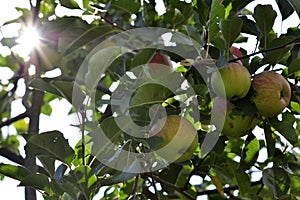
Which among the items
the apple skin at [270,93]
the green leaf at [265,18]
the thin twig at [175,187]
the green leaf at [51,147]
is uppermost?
the green leaf at [265,18]

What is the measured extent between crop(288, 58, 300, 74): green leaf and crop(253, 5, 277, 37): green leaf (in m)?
0.11

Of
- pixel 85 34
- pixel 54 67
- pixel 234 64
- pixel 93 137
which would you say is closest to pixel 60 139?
pixel 93 137

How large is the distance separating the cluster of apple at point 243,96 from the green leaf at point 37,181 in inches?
15.6

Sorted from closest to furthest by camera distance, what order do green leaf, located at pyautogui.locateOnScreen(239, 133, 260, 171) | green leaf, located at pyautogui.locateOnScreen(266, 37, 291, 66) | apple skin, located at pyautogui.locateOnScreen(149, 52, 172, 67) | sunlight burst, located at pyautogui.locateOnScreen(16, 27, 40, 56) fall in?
green leaf, located at pyautogui.locateOnScreen(266, 37, 291, 66) → green leaf, located at pyautogui.locateOnScreen(239, 133, 260, 171) → apple skin, located at pyautogui.locateOnScreen(149, 52, 172, 67) → sunlight burst, located at pyautogui.locateOnScreen(16, 27, 40, 56)

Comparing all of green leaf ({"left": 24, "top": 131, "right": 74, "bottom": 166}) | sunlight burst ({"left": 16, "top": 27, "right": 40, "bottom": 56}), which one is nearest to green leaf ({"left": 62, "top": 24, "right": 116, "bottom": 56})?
sunlight burst ({"left": 16, "top": 27, "right": 40, "bottom": 56})

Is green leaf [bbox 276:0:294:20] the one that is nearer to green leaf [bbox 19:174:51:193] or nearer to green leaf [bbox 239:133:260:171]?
green leaf [bbox 239:133:260:171]

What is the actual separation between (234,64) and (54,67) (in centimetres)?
101

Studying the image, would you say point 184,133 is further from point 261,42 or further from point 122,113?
point 261,42

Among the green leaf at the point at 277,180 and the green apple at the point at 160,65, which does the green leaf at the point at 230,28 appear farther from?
the green leaf at the point at 277,180

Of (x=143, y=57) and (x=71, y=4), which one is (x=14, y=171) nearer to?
(x=143, y=57)

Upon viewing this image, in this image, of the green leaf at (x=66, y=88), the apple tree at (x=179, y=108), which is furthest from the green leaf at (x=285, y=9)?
→ the green leaf at (x=66, y=88)

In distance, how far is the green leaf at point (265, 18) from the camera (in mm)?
1400

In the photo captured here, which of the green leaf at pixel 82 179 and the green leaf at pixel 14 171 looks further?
the green leaf at pixel 14 171

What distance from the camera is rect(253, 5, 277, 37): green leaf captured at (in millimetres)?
1400
